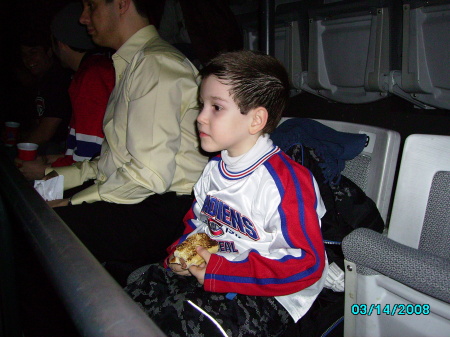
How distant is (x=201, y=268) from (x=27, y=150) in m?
1.40

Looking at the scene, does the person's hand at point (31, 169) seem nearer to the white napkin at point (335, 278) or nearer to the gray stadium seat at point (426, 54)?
the white napkin at point (335, 278)

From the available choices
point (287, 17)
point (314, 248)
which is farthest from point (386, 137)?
point (287, 17)

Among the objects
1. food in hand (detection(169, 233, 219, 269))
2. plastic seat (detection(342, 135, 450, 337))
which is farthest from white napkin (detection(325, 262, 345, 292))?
food in hand (detection(169, 233, 219, 269))

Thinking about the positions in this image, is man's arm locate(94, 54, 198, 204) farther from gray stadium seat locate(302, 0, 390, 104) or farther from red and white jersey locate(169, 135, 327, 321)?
gray stadium seat locate(302, 0, 390, 104)

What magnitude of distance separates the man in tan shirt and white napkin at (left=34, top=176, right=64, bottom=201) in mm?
151

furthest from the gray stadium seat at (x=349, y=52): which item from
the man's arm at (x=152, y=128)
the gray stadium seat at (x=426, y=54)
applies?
the man's arm at (x=152, y=128)

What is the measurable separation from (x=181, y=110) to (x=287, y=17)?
74.0 inches

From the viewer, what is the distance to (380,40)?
2.32 metres

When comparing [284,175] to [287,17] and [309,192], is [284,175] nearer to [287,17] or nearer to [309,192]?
[309,192]

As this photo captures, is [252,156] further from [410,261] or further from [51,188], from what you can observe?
[51,188]

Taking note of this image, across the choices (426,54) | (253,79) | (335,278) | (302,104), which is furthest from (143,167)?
(302,104)

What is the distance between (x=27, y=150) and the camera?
6.26 ft
